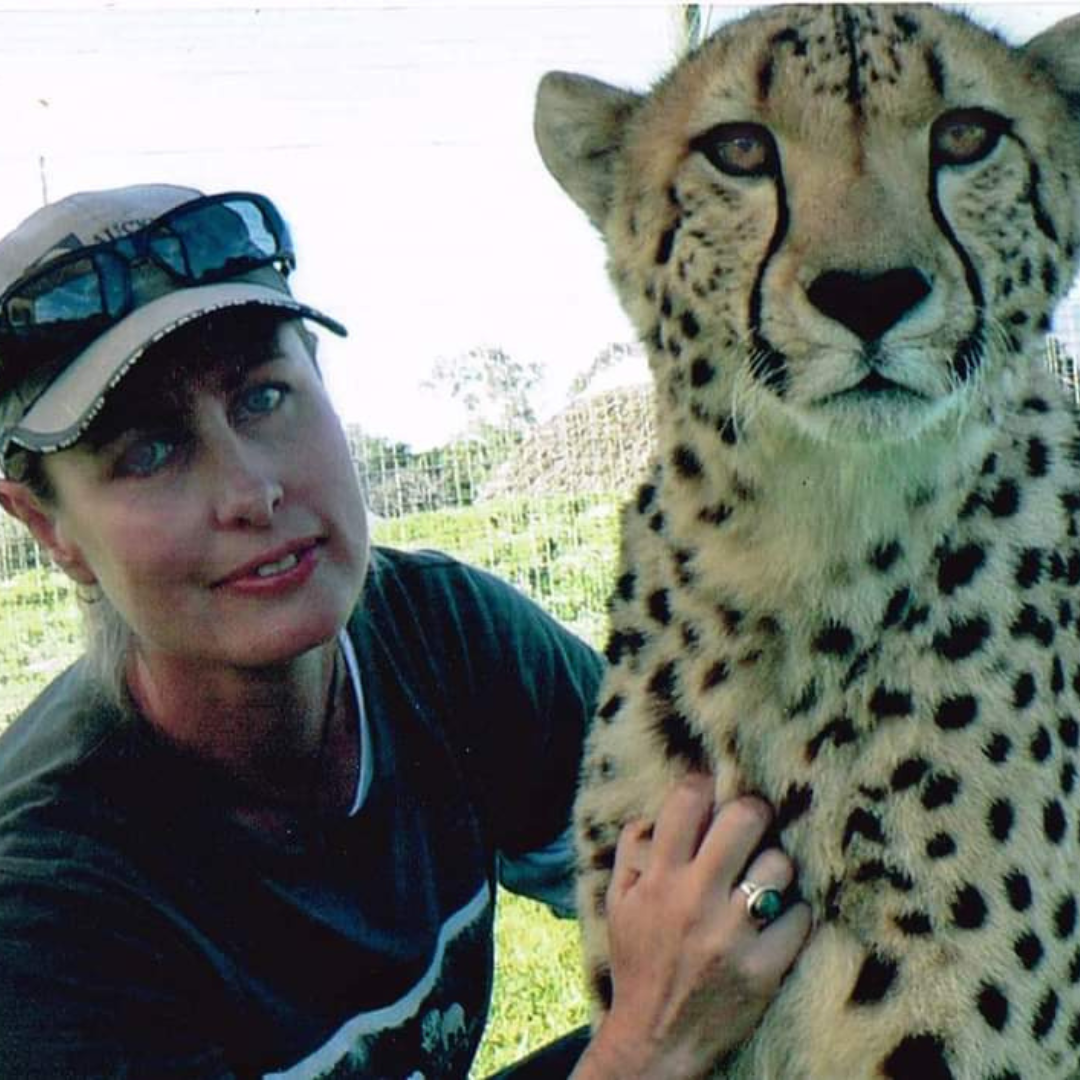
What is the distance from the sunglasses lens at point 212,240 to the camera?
1.16 metres

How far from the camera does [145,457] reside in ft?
3.75

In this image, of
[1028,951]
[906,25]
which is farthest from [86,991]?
[906,25]

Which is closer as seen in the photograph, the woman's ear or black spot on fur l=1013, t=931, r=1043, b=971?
black spot on fur l=1013, t=931, r=1043, b=971

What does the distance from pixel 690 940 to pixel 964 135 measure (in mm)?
579

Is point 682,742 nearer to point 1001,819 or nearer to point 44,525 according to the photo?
point 1001,819

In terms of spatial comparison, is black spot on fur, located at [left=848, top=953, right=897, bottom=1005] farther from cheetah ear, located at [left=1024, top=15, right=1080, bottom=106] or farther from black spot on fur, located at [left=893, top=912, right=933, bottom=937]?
cheetah ear, located at [left=1024, top=15, right=1080, bottom=106]

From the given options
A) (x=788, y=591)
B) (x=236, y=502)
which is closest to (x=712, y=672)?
(x=788, y=591)

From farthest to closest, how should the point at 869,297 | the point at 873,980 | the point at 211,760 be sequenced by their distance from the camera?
the point at 211,760, the point at 873,980, the point at 869,297

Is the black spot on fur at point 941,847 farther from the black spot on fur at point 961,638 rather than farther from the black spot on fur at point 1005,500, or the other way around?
the black spot on fur at point 1005,500

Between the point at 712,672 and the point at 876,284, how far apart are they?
34 centimetres

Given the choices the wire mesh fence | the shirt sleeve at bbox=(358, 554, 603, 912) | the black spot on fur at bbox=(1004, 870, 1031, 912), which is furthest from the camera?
the shirt sleeve at bbox=(358, 554, 603, 912)

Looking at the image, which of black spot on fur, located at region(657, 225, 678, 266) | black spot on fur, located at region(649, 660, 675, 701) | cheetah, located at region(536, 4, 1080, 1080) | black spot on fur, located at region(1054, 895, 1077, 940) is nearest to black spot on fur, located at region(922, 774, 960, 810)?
cheetah, located at region(536, 4, 1080, 1080)

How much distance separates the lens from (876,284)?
940 millimetres

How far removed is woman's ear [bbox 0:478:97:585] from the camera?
119 cm
